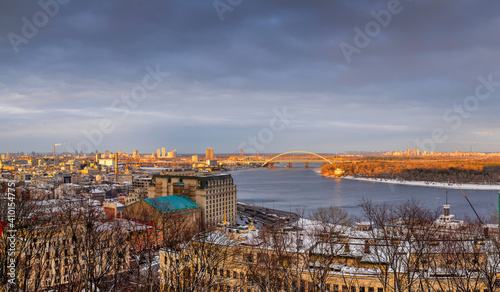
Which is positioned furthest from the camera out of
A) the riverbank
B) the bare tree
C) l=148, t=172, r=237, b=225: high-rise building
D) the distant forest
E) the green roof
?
the distant forest

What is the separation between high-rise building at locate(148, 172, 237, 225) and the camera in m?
17.8

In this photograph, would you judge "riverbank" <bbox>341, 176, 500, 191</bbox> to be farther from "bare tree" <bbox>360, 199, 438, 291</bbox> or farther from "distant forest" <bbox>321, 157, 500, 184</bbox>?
"bare tree" <bbox>360, 199, 438, 291</bbox>

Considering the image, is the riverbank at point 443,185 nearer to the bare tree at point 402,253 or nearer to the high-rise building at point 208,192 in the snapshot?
the high-rise building at point 208,192

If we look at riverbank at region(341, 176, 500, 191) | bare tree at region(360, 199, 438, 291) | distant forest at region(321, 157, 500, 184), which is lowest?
riverbank at region(341, 176, 500, 191)

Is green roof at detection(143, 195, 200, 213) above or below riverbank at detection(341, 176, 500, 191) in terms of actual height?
above

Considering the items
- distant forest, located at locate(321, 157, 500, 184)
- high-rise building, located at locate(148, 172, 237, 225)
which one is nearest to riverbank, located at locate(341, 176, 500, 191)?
distant forest, located at locate(321, 157, 500, 184)

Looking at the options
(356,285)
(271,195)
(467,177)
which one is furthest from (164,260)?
(467,177)

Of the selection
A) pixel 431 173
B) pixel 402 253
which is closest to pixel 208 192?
pixel 402 253

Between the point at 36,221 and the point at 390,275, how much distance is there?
235 inches

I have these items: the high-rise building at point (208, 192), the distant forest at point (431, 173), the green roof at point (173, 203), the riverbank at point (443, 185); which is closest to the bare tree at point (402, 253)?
the green roof at point (173, 203)

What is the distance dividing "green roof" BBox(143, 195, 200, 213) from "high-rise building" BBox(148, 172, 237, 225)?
777mm

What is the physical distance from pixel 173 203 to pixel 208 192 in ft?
7.33

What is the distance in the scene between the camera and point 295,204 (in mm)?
22781

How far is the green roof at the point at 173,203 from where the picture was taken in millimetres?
14945
